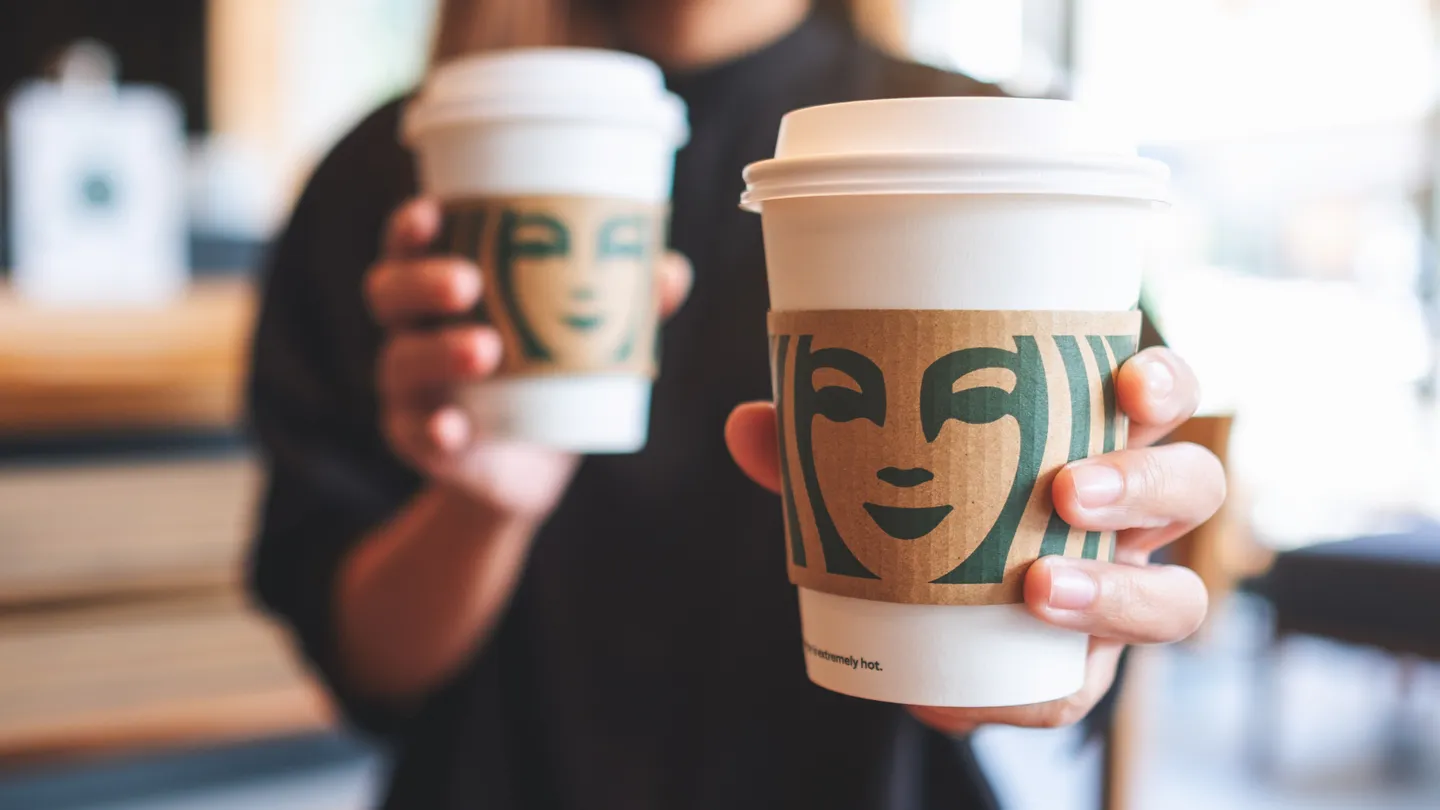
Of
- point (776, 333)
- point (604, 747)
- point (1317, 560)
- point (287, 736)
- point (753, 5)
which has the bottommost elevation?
point (287, 736)

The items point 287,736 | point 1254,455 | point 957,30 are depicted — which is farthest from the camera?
point 1254,455

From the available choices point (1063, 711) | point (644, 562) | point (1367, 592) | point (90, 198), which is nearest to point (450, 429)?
point (644, 562)

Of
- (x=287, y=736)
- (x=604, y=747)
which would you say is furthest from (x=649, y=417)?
(x=287, y=736)

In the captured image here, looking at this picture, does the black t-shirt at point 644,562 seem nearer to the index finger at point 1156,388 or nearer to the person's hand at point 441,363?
the person's hand at point 441,363

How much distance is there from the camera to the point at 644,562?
0.93 m

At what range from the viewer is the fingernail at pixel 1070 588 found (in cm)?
42

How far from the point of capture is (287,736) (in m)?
2.47

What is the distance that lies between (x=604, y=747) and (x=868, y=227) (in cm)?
58

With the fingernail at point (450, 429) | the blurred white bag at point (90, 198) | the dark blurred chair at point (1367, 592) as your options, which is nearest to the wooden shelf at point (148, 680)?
the blurred white bag at point (90, 198)

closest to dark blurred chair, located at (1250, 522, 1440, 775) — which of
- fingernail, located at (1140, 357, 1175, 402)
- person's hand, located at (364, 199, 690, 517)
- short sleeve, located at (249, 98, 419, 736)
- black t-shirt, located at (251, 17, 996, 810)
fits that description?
black t-shirt, located at (251, 17, 996, 810)

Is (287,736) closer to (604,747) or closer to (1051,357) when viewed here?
(604,747)

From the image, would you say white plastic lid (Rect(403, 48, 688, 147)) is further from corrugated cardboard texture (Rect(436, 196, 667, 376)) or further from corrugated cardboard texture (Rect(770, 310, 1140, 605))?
corrugated cardboard texture (Rect(770, 310, 1140, 605))

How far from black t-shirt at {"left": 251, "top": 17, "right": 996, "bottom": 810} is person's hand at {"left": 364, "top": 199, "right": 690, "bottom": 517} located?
0.44 feet

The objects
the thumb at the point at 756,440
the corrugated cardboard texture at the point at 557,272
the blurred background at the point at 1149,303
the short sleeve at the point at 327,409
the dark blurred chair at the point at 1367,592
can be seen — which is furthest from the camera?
the blurred background at the point at 1149,303
